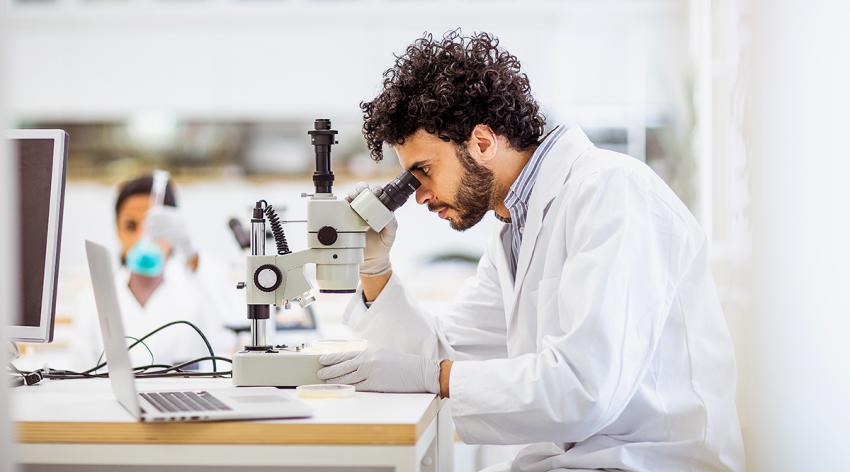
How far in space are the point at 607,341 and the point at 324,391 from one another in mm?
409

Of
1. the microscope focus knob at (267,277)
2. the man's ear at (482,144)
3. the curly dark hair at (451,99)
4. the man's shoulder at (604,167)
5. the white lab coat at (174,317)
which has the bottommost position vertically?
the white lab coat at (174,317)

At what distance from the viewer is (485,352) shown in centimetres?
178

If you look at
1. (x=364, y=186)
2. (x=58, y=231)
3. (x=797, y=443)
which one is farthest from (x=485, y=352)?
(x=58, y=231)

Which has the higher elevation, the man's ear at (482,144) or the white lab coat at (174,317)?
the man's ear at (482,144)

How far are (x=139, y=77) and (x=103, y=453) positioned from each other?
3886mm

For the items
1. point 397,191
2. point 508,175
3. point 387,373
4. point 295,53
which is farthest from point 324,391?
point 295,53

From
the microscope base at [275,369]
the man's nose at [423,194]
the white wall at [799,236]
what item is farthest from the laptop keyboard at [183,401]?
the white wall at [799,236]

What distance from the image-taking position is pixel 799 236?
162 cm

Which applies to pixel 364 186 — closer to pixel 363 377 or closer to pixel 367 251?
pixel 367 251

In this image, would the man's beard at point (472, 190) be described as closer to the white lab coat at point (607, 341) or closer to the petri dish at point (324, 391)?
the white lab coat at point (607, 341)

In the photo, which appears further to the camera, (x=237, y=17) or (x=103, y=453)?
(x=237, y=17)

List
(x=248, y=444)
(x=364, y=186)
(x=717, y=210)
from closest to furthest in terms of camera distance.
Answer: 1. (x=248, y=444)
2. (x=364, y=186)
3. (x=717, y=210)

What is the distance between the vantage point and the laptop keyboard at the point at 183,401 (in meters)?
1.17

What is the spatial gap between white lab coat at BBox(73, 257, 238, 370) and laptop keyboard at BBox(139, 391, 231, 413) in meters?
1.82
